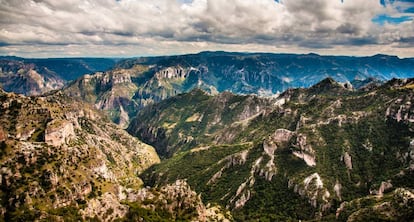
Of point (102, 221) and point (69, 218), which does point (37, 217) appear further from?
point (102, 221)

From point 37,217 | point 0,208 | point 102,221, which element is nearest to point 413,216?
point 102,221

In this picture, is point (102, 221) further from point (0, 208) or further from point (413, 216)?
point (413, 216)

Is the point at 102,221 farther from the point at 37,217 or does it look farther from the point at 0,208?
the point at 0,208

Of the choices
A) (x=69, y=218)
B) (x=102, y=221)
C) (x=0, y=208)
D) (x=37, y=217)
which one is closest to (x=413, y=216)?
(x=102, y=221)

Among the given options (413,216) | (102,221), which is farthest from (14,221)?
(413,216)

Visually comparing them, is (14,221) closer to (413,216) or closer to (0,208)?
(0,208)

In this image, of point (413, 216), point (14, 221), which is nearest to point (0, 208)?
point (14, 221)
